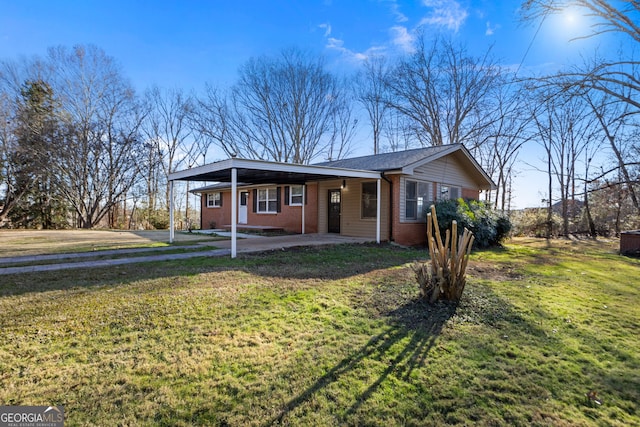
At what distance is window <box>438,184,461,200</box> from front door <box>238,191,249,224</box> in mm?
9757

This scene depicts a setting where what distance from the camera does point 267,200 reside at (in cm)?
1577

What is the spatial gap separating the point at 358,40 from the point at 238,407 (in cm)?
2002

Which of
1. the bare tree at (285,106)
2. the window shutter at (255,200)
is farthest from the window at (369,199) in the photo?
the bare tree at (285,106)

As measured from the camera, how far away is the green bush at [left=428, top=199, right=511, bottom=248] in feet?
34.8

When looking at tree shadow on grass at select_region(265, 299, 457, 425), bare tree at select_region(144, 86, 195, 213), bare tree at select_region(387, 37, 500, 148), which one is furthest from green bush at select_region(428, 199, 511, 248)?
bare tree at select_region(144, 86, 195, 213)

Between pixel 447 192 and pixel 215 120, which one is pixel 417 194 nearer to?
pixel 447 192

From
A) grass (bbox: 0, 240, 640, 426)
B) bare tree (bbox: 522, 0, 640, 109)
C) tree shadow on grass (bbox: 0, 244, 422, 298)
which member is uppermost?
bare tree (bbox: 522, 0, 640, 109)

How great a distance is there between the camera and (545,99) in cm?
769

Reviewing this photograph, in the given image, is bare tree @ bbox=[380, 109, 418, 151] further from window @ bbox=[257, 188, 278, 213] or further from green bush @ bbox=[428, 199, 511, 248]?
window @ bbox=[257, 188, 278, 213]

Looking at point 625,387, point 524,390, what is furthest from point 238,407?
point 625,387

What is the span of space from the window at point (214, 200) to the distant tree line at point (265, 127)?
→ 14.2 ft

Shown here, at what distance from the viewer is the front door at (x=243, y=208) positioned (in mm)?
17028

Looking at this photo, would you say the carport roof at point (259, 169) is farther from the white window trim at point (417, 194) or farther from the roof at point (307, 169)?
the white window trim at point (417, 194)

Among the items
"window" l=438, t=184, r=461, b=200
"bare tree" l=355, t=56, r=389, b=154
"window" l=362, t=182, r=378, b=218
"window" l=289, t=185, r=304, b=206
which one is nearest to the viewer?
"window" l=362, t=182, r=378, b=218
